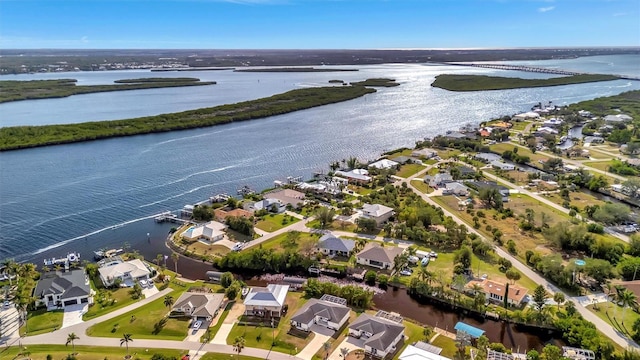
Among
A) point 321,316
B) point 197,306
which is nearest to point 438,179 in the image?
point 321,316

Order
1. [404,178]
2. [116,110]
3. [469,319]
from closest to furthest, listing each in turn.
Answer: [469,319]
[404,178]
[116,110]

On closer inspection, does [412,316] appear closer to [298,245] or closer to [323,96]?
[298,245]

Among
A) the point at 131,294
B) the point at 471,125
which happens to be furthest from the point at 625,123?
the point at 131,294

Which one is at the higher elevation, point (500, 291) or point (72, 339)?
point (500, 291)

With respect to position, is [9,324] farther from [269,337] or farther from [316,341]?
[316,341]

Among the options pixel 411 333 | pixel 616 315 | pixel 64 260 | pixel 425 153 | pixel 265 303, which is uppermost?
pixel 425 153

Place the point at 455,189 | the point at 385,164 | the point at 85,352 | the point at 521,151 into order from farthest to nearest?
the point at 521,151
the point at 385,164
the point at 455,189
the point at 85,352

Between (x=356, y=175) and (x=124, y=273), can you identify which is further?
(x=356, y=175)
